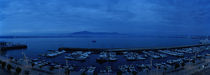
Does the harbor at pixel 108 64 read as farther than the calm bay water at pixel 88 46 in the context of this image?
No

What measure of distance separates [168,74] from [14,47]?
33121mm

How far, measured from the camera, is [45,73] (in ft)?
25.2

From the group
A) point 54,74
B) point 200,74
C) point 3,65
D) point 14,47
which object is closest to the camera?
point 200,74

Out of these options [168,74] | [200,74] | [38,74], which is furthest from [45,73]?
[200,74]

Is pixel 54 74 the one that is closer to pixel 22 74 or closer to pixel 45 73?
pixel 45 73

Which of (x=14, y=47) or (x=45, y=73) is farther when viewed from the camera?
(x=14, y=47)

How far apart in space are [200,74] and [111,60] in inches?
377

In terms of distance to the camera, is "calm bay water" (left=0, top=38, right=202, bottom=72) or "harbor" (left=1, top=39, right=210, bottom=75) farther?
"calm bay water" (left=0, top=38, right=202, bottom=72)

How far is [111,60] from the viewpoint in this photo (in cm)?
1520

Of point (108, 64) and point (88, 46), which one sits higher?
point (88, 46)

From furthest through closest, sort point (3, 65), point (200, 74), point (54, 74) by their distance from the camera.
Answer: point (3, 65) → point (54, 74) → point (200, 74)

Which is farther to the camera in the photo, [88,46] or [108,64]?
[88,46]

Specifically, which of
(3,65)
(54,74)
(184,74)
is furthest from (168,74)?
(3,65)

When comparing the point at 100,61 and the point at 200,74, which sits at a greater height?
the point at 200,74
